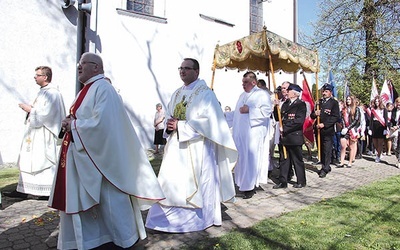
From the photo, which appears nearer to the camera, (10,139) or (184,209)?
(184,209)

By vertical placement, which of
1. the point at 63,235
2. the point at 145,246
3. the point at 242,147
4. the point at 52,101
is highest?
the point at 52,101

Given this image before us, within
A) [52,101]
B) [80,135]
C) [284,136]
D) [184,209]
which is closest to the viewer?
[80,135]

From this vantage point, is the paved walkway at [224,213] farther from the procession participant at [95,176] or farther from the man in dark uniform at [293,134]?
the procession participant at [95,176]

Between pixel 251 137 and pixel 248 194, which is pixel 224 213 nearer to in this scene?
pixel 248 194

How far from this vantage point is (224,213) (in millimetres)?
5000

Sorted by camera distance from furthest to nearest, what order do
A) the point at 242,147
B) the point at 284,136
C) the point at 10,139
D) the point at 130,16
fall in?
the point at 130,16 → the point at 10,139 → the point at 284,136 → the point at 242,147

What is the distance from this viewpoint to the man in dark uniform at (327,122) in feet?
26.2

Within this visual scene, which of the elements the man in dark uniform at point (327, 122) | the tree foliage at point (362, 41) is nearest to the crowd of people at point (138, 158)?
the man in dark uniform at point (327, 122)

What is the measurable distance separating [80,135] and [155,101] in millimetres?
9290

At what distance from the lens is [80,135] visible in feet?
10.4

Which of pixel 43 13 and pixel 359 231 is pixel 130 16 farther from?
pixel 359 231

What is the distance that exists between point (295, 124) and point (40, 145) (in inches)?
177

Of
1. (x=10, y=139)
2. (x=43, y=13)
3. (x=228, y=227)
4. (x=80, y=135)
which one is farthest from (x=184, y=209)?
(x=43, y=13)

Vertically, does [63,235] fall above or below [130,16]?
below
